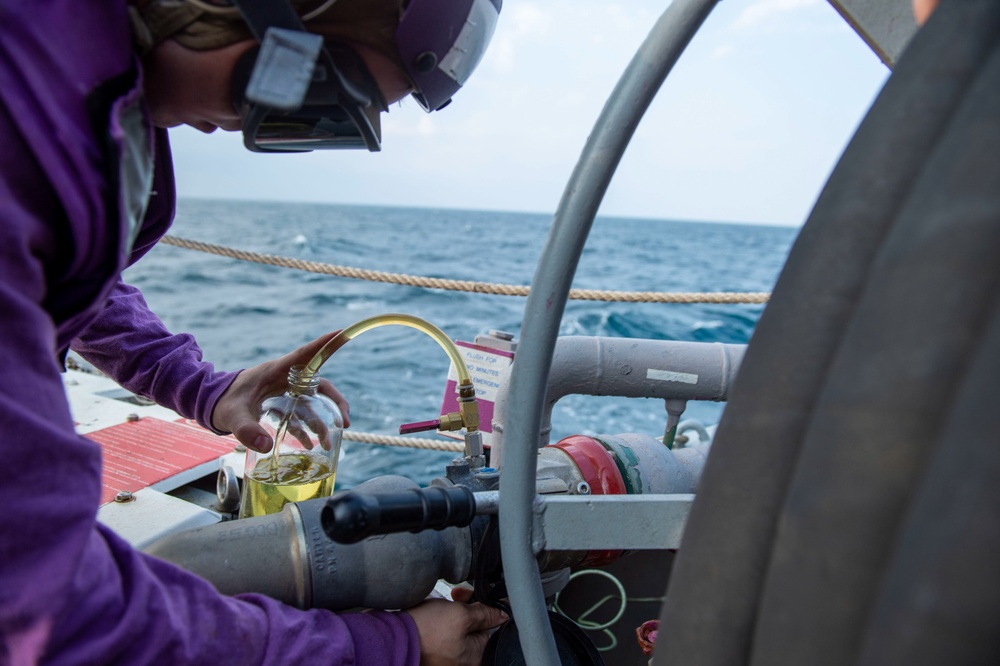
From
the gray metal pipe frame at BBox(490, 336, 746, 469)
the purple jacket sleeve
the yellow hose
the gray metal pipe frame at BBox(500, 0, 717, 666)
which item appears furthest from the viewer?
the gray metal pipe frame at BBox(490, 336, 746, 469)

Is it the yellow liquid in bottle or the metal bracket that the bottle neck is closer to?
the yellow liquid in bottle

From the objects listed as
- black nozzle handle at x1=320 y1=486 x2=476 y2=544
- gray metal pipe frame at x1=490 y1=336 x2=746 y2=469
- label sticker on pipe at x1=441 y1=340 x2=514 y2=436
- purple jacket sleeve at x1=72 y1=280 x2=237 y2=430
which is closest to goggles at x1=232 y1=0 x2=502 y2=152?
black nozzle handle at x1=320 y1=486 x2=476 y2=544

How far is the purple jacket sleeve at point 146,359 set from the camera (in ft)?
4.08

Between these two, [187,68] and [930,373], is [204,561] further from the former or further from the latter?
[930,373]

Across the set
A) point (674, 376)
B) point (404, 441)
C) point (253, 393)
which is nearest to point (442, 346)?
point (253, 393)

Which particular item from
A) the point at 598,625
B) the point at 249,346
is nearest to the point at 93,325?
the point at 598,625

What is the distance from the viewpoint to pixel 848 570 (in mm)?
361

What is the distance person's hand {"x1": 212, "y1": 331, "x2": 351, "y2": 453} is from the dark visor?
0.37 meters

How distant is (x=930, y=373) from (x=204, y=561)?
0.76 meters

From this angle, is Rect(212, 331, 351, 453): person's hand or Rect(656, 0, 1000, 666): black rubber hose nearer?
Rect(656, 0, 1000, 666): black rubber hose

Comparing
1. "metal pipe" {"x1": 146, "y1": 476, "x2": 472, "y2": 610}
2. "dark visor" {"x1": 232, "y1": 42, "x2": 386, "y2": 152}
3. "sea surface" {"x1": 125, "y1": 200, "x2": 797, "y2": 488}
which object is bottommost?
"sea surface" {"x1": 125, "y1": 200, "x2": 797, "y2": 488}

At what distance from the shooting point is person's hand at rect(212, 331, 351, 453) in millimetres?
1165

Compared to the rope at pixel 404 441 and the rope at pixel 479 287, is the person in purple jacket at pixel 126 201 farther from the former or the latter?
the rope at pixel 479 287

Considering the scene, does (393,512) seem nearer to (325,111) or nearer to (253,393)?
(325,111)
